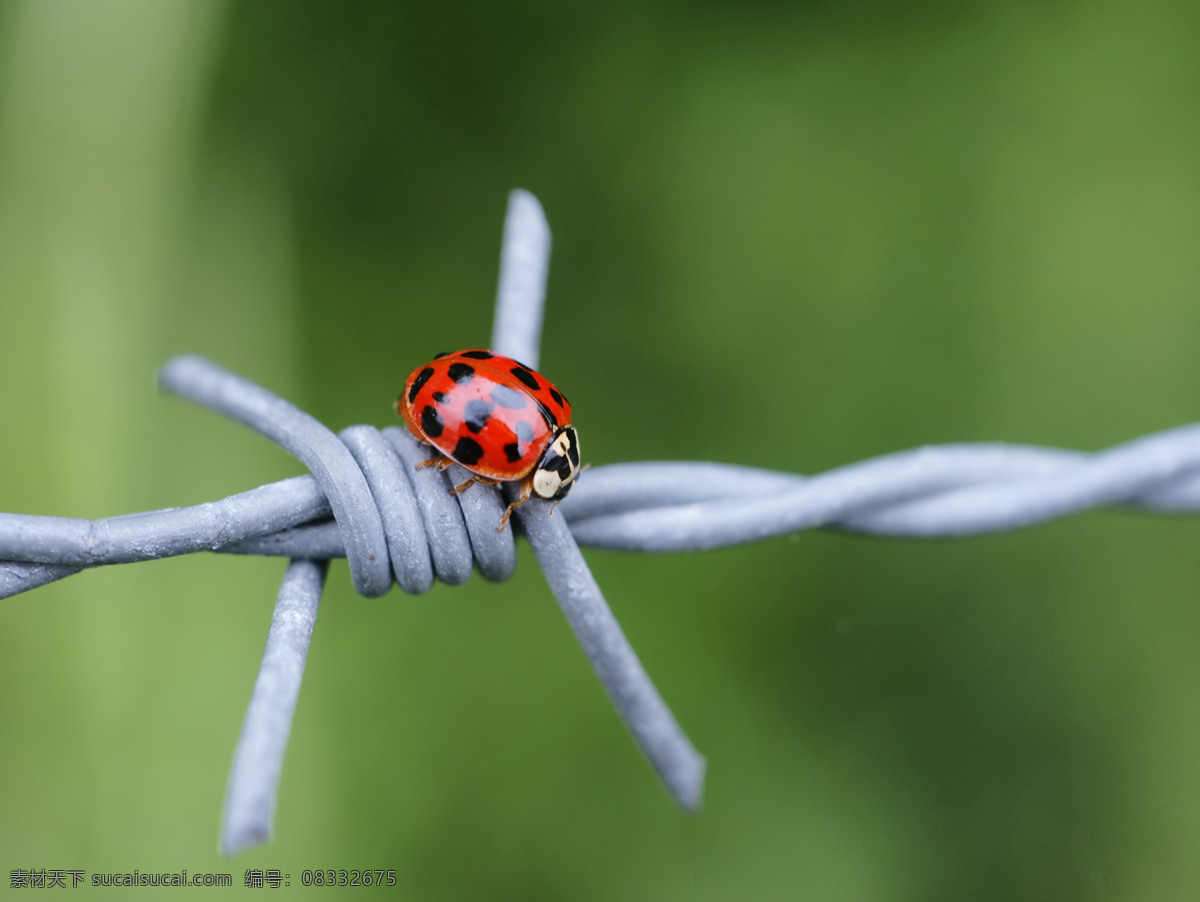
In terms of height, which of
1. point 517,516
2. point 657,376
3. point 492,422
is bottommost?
point 517,516

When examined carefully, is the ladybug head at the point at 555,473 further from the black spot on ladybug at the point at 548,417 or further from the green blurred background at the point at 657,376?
the green blurred background at the point at 657,376

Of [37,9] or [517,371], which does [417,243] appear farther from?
[517,371]

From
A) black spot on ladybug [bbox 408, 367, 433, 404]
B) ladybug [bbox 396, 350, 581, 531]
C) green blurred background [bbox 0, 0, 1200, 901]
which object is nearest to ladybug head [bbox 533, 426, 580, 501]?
ladybug [bbox 396, 350, 581, 531]

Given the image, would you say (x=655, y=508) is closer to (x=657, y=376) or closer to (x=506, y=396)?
(x=506, y=396)

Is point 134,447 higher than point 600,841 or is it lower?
higher

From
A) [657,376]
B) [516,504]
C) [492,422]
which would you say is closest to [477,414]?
[492,422]

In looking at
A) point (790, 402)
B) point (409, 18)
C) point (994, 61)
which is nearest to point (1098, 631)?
point (790, 402)

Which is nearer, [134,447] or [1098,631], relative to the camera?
[134,447]

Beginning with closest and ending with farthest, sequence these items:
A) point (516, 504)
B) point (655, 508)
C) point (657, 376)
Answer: point (516, 504), point (655, 508), point (657, 376)
